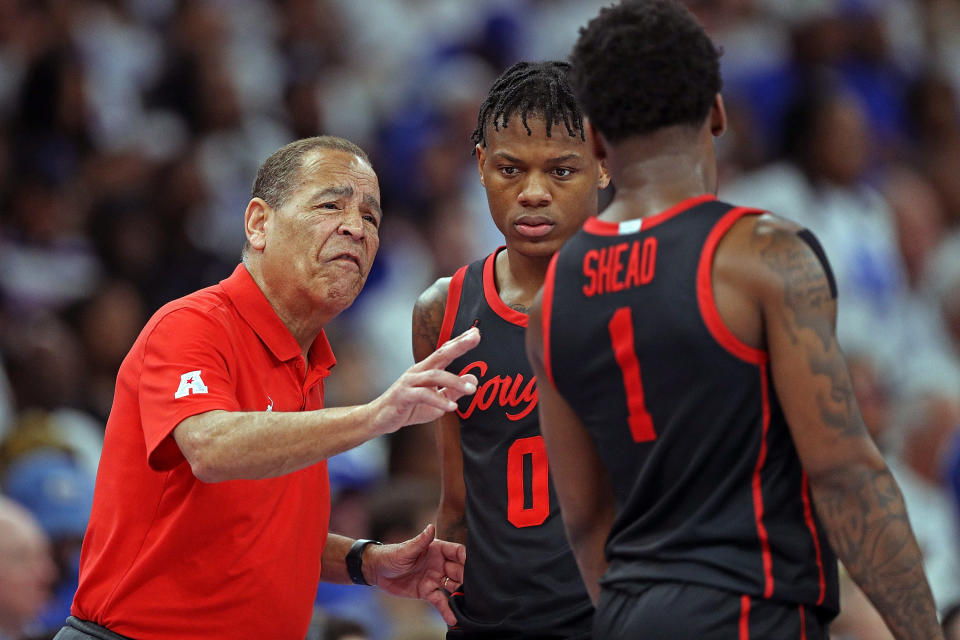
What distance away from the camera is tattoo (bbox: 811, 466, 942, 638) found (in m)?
2.54

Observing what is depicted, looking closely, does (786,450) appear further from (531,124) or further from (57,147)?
(57,147)

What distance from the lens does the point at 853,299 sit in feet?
28.6

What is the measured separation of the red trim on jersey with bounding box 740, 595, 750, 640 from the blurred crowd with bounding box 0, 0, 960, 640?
139 inches

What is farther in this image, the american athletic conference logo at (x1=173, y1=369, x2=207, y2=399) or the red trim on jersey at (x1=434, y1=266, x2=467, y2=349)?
the red trim on jersey at (x1=434, y1=266, x2=467, y2=349)

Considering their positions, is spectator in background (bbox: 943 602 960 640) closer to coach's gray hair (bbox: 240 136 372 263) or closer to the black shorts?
the black shorts

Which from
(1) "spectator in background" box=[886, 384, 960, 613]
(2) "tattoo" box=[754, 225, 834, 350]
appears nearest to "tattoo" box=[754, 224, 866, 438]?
(2) "tattoo" box=[754, 225, 834, 350]

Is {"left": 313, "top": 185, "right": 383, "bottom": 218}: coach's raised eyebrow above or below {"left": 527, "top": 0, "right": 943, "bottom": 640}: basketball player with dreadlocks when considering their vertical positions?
above

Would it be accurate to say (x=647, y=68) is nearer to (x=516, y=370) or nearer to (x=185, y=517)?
(x=516, y=370)

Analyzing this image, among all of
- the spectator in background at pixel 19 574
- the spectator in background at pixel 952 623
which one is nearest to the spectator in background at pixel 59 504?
the spectator in background at pixel 19 574

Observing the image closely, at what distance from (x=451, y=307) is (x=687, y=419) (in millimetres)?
1330

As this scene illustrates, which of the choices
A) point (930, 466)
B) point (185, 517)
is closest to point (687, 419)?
point (185, 517)

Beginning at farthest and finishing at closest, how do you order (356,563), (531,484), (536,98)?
(356,563), (536,98), (531,484)

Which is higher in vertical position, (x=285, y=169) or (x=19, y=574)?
(x=285, y=169)

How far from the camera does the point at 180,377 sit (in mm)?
3436
